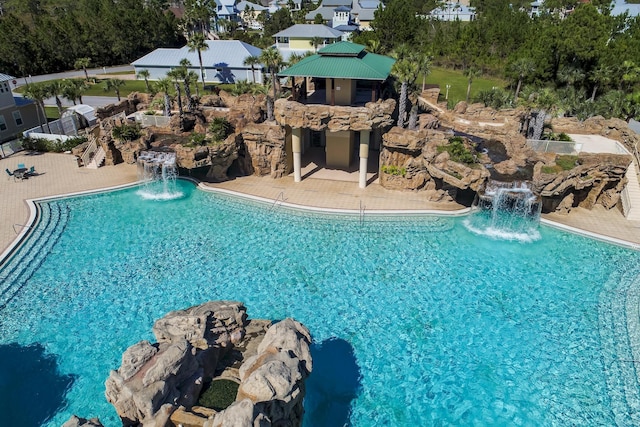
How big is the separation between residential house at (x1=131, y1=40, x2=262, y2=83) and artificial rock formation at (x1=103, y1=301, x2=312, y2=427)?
5479 cm

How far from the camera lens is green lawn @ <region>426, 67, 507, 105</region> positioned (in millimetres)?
54175

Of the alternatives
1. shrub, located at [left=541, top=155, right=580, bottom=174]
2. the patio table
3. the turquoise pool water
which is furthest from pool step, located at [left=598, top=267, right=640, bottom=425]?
the patio table

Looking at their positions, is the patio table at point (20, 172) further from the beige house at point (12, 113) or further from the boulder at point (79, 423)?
the boulder at point (79, 423)

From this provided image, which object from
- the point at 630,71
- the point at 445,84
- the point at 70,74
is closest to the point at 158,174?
the point at 445,84

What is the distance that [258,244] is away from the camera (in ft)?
79.3

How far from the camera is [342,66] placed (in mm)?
29109

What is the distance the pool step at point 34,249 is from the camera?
2102 centimetres

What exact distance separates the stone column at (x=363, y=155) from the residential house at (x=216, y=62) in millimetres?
39830

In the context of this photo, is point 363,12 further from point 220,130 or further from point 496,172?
point 496,172

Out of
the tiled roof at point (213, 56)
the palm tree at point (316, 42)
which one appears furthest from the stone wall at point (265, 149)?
the tiled roof at point (213, 56)

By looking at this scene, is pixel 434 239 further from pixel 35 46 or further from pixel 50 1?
pixel 50 1

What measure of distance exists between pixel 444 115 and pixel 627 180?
49.0 feet

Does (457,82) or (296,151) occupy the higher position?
(457,82)

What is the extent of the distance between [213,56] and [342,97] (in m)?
43.9
